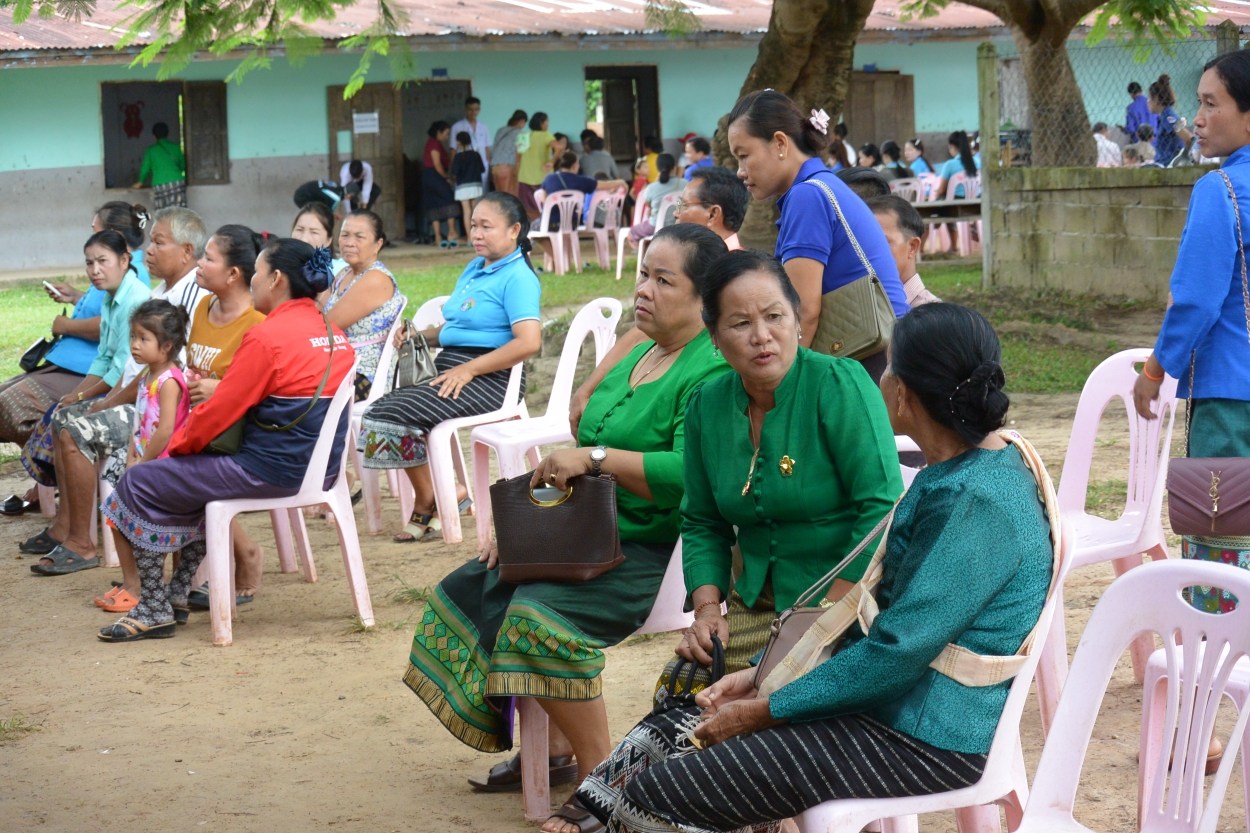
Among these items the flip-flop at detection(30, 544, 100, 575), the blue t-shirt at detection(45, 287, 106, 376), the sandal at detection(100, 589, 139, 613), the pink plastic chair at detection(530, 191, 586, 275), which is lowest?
the sandal at detection(100, 589, 139, 613)

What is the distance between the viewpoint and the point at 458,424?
559cm

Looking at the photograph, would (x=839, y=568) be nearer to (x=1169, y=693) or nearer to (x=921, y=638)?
(x=921, y=638)

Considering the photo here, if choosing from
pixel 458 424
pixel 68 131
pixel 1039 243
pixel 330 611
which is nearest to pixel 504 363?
pixel 458 424

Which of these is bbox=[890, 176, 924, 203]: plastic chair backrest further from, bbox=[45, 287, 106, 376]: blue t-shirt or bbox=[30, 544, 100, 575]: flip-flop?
bbox=[30, 544, 100, 575]: flip-flop

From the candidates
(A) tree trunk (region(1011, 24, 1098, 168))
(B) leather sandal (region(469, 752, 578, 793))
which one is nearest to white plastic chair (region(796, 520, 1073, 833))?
(B) leather sandal (region(469, 752, 578, 793))

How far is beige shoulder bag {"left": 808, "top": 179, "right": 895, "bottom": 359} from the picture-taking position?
12.0ft

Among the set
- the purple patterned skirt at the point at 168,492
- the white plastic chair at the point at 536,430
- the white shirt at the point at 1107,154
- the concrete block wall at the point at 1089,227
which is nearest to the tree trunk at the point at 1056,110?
the concrete block wall at the point at 1089,227

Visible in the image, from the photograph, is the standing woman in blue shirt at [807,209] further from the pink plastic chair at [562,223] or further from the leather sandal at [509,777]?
the pink plastic chair at [562,223]

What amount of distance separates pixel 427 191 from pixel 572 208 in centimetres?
433

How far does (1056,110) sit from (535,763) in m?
9.83

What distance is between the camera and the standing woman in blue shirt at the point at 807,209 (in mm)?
3701

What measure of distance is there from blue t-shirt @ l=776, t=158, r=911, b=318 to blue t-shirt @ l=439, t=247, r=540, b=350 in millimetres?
2015

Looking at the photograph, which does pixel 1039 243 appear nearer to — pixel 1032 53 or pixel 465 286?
pixel 1032 53

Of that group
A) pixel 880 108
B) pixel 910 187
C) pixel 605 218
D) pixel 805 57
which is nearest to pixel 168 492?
pixel 805 57
